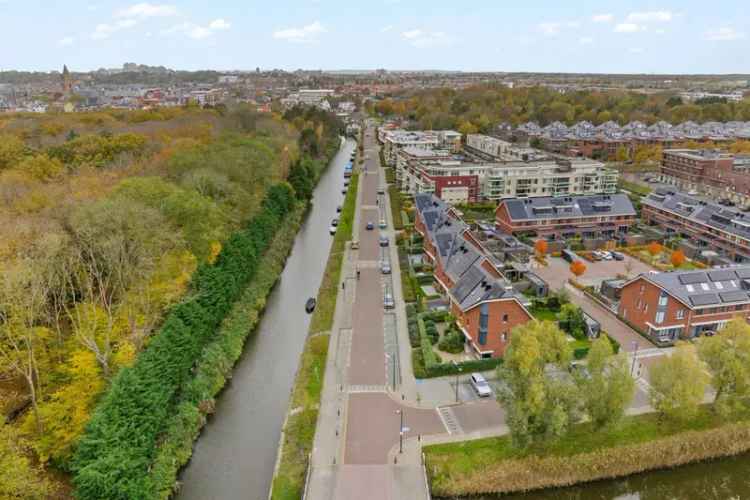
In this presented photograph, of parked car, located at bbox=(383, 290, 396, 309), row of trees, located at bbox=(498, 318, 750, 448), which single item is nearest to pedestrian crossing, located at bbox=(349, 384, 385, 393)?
row of trees, located at bbox=(498, 318, 750, 448)

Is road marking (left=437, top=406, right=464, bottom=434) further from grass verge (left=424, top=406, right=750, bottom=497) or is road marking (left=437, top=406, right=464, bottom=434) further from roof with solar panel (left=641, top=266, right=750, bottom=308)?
roof with solar panel (left=641, top=266, right=750, bottom=308)

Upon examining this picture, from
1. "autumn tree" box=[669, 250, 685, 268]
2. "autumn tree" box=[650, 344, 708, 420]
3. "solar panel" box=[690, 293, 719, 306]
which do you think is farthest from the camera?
"autumn tree" box=[669, 250, 685, 268]

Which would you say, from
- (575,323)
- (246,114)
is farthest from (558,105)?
(575,323)

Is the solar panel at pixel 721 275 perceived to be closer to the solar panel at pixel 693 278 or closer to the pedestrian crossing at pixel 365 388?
the solar panel at pixel 693 278

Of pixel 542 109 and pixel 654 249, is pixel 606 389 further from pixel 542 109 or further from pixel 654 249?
pixel 542 109

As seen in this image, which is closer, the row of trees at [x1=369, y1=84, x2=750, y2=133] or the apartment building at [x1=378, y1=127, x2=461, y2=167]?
the apartment building at [x1=378, y1=127, x2=461, y2=167]

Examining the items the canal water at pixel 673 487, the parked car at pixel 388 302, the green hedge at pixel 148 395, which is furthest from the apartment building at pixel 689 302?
the green hedge at pixel 148 395
